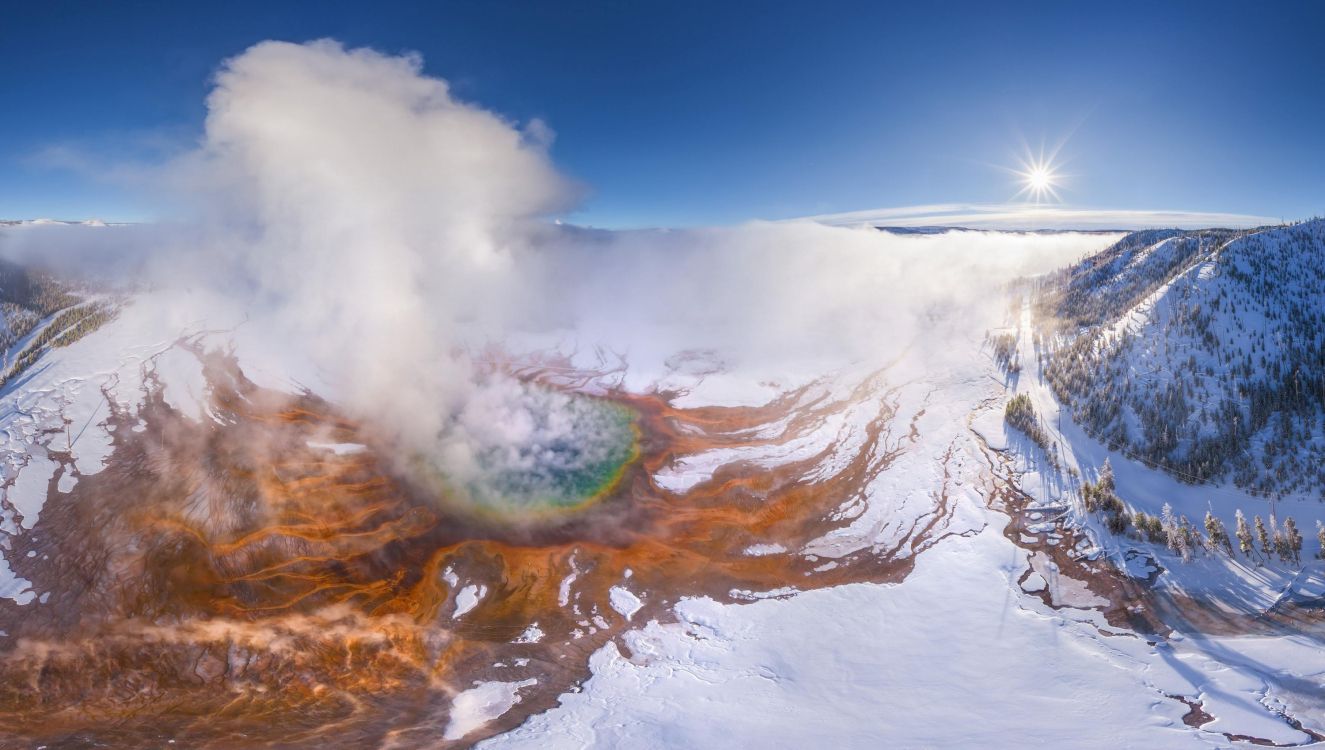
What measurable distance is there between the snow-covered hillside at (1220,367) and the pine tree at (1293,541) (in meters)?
6.84

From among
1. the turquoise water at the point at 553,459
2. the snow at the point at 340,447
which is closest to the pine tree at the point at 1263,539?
the turquoise water at the point at 553,459

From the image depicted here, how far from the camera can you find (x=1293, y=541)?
28875 millimetres

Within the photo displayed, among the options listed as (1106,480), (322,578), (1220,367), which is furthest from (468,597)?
(1220,367)

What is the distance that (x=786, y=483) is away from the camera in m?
41.9

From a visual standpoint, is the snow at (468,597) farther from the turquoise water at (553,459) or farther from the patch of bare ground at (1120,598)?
the patch of bare ground at (1120,598)

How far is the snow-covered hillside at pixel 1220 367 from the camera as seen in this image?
3772 cm

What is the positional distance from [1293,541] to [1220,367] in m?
22.9

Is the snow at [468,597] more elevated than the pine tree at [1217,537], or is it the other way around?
the pine tree at [1217,537]

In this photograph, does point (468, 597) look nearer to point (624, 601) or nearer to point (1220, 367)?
point (624, 601)

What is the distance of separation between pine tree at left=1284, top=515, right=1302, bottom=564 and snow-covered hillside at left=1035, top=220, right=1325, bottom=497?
22.5 feet

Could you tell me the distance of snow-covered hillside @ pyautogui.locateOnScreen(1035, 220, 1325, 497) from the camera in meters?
37.7

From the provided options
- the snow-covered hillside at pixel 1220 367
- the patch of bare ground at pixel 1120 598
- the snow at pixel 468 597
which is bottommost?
the snow at pixel 468 597

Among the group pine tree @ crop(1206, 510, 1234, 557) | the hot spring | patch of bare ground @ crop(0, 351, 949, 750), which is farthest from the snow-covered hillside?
the hot spring

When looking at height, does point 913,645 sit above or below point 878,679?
above
